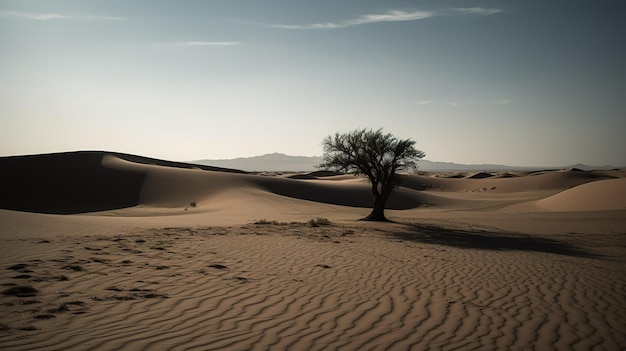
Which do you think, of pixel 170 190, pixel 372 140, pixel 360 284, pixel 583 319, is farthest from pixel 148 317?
pixel 170 190

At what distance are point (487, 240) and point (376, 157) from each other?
8271 millimetres

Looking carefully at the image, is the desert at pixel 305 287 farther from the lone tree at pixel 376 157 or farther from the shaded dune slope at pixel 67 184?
the shaded dune slope at pixel 67 184

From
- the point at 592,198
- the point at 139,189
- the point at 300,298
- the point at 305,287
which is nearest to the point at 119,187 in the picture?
the point at 139,189

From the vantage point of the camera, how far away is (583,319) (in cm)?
612

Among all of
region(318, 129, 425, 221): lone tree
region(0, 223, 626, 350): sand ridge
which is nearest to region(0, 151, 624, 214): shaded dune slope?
region(318, 129, 425, 221): lone tree

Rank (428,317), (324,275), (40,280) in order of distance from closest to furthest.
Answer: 1. (428,317)
2. (40,280)
3. (324,275)

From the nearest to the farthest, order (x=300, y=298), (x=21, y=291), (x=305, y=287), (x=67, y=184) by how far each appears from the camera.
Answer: (x=21, y=291) < (x=300, y=298) < (x=305, y=287) < (x=67, y=184)

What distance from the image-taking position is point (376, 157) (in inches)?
878

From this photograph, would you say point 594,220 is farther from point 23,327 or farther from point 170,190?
point 170,190

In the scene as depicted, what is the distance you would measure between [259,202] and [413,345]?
27.4m

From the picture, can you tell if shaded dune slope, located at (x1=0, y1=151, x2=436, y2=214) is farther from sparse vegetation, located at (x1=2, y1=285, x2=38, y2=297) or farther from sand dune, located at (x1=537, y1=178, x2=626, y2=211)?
sparse vegetation, located at (x1=2, y1=285, x2=38, y2=297)

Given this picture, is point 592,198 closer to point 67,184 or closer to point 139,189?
point 139,189

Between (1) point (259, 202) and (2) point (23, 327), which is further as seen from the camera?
(1) point (259, 202)

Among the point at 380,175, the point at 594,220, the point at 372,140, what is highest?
the point at 372,140
